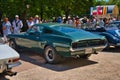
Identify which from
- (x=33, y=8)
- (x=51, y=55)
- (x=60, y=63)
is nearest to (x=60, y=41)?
(x=51, y=55)

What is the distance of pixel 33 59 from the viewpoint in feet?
32.7

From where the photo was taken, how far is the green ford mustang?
8.40 metres

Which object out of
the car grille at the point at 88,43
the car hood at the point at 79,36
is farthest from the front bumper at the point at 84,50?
the car hood at the point at 79,36

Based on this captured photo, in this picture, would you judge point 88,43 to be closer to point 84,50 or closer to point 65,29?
point 84,50

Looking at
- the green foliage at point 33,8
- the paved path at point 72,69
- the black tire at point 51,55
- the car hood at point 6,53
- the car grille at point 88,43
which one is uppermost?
the green foliage at point 33,8

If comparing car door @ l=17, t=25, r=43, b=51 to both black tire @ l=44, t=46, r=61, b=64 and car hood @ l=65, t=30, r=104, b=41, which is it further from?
car hood @ l=65, t=30, r=104, b=41

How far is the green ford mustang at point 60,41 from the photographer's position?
8398 millimetres

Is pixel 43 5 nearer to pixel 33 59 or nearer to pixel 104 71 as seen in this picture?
pixel 33 59

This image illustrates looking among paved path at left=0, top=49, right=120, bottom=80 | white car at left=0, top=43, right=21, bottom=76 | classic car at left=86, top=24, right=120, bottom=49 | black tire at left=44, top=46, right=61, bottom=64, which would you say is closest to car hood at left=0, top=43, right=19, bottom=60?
white car at left=0, top=43, right=21, bottom=76

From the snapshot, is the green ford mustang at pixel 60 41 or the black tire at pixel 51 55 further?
the black tire at pixel 51 55

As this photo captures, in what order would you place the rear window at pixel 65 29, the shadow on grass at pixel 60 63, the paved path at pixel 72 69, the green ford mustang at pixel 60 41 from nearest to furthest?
the paved path at pixel 72 69 → the green ford mustang at pixel 60 41 → the shadow on grass at pixel 60 63 → the rear window at pixel 65 29

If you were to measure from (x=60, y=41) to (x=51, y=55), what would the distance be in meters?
0.76

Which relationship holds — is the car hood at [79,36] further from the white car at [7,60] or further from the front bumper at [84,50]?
the white car at [7,60]

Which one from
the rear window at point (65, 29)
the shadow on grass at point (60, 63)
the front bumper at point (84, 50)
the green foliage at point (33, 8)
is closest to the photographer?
the front bumper at point (84, 50)
